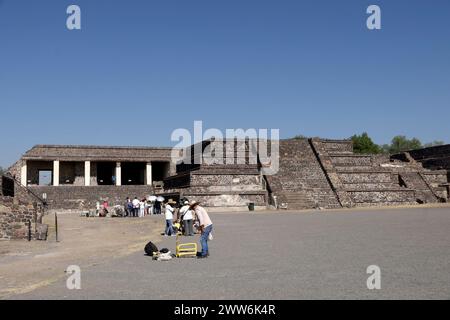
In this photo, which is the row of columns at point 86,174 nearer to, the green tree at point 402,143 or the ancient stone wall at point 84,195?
the ancient stone wall at point 84,195

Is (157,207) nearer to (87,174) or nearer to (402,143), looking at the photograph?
(87,174)

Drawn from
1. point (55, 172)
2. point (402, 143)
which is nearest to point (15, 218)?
point (55, 172)

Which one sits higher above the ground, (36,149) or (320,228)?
(36,149)

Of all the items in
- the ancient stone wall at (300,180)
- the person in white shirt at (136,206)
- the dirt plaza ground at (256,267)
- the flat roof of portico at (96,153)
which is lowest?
the dirt plaza ground at (256,267)

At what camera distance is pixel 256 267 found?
27.6ft

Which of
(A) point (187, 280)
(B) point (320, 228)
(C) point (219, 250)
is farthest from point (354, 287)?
(B) point (320, 228)

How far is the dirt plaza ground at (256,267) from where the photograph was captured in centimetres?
636

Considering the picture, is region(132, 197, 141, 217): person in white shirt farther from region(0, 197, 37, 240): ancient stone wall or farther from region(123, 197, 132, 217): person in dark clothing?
region(0, 197, 37, 240): ancient stone wall

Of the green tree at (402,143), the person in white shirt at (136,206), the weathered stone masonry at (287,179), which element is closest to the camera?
the person in white shirt at (136,206)

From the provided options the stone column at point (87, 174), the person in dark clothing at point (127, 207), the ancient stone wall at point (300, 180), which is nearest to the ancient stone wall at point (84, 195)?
the stone column at point (87, 174)
